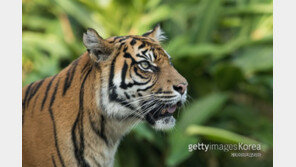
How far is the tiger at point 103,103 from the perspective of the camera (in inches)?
62.8

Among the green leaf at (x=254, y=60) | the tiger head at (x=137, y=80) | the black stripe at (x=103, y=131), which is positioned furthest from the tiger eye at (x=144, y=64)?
the green leaf at (x=254, y=60)

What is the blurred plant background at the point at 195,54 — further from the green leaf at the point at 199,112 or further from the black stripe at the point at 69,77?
the black stripe at the point at 69,77

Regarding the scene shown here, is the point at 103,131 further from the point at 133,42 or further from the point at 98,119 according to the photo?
the point at 133,42

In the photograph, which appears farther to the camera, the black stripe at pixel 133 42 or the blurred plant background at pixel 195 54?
the blurred plant background at pixel 195 54

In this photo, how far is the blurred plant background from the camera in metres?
3.58

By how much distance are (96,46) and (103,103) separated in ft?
0.74

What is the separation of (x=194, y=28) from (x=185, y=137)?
120cm

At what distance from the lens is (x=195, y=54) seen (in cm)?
368

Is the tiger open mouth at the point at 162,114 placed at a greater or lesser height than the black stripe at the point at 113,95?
lesser

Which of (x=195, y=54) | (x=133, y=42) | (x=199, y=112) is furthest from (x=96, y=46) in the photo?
(x=199, y=112)

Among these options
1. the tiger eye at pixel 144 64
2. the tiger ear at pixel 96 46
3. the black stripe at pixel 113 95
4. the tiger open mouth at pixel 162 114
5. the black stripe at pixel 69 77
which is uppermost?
the tiger ear at pixel 96 46

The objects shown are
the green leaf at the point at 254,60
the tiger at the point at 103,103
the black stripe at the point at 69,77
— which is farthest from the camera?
the green leaf at the point at 254,60

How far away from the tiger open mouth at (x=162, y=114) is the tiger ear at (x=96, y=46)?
0.28 metres

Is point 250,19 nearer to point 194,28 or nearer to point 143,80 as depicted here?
point 194,28
